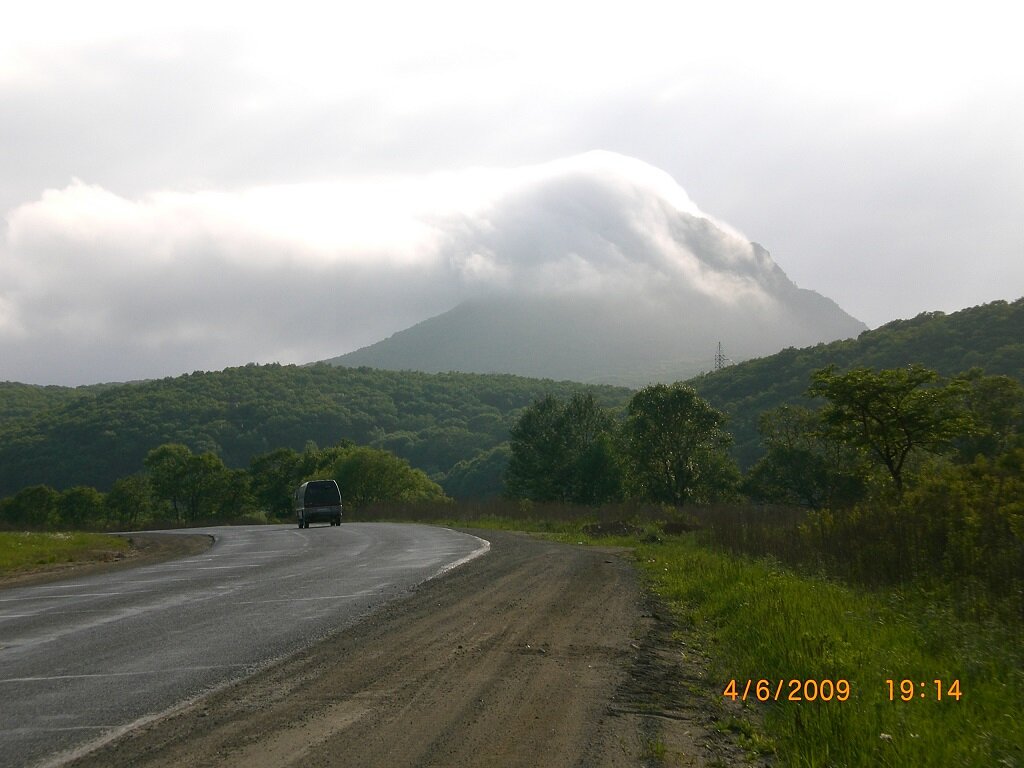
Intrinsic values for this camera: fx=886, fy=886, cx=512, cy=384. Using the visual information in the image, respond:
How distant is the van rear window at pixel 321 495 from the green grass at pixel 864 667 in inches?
1387

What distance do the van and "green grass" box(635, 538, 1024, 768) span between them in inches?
1380

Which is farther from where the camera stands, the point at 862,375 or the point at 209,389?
the point at 209,389

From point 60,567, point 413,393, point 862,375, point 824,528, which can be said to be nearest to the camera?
point 824,528

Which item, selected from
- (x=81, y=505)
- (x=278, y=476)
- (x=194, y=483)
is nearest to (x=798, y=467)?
(x=278, y=476)

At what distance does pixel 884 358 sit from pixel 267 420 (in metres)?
101

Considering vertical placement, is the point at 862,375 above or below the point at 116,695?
above

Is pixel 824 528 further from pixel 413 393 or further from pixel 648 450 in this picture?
pixel 413 393

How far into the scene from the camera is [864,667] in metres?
7.91

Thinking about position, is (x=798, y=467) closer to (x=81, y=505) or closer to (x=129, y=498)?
(x=129, y=498)

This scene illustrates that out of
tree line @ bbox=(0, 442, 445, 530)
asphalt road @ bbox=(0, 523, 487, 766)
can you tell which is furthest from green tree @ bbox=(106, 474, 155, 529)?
asphalt road @ bbox=(0, 523, 487, 766)

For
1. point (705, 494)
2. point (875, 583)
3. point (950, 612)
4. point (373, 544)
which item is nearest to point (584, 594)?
point (875, 583)

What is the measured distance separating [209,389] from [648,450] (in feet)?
380

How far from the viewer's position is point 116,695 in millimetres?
7305

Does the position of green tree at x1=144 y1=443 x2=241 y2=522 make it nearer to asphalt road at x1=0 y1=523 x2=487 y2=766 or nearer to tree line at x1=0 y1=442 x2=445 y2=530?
tree line at x1=0 y1=442 x2=445 y2=530
